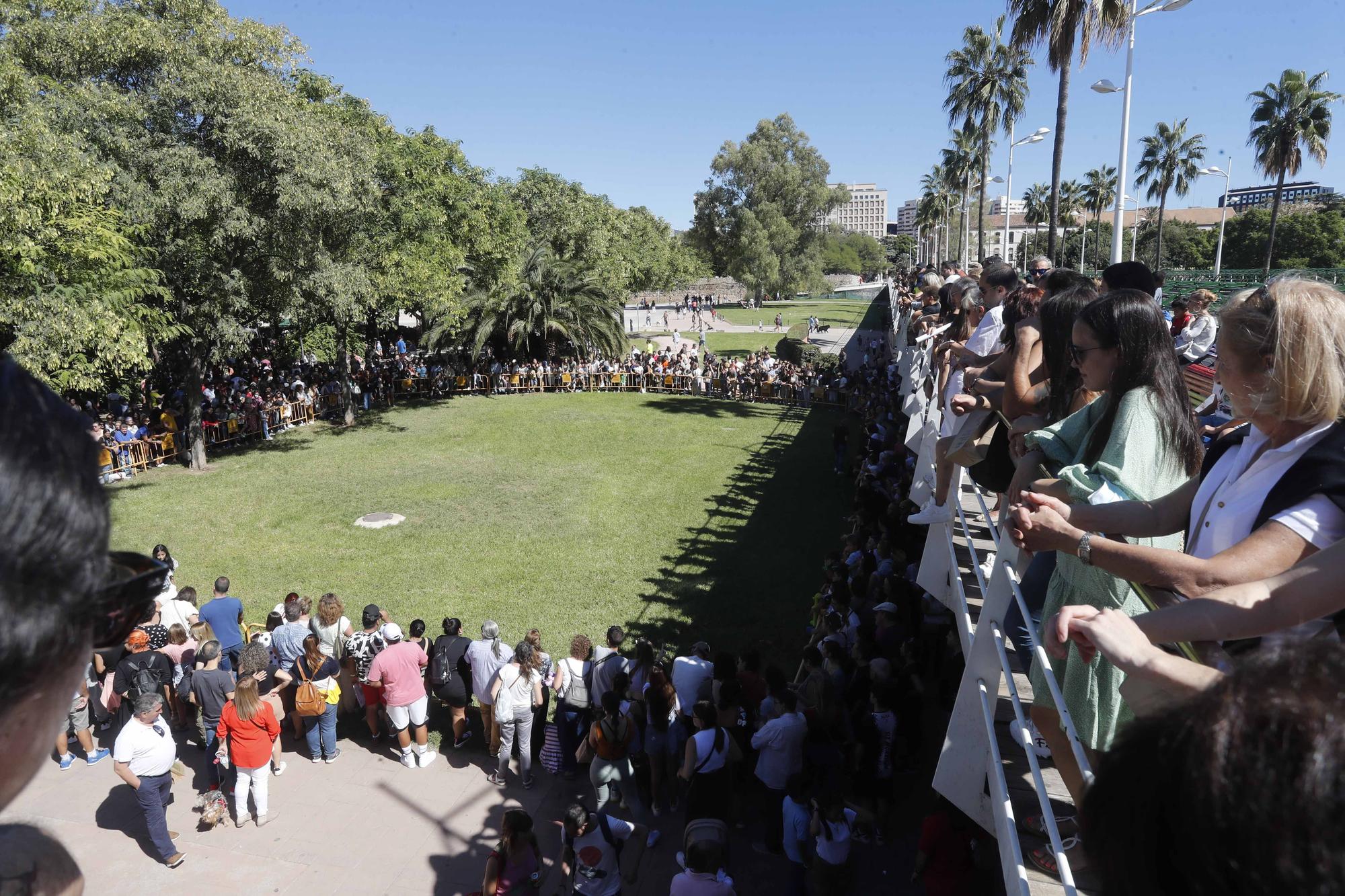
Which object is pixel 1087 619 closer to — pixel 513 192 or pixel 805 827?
pixel 805 827

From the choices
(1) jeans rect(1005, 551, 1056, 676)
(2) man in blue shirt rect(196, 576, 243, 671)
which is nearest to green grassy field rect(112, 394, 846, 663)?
(2) man in blue shirt rect(196, 576, 243, 671)

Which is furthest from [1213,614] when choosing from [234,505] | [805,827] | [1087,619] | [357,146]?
[357,146]

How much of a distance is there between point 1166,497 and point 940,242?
89348mm

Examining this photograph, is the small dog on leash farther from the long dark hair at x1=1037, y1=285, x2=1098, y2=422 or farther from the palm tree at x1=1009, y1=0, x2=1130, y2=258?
the palm tree at x1=1009, y1=0, x2=1130, y2=258

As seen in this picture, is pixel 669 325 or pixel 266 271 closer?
pixel 266 271

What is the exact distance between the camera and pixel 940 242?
84562 millimetres

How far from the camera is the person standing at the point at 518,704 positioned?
759 centimetres

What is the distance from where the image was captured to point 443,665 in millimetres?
8234

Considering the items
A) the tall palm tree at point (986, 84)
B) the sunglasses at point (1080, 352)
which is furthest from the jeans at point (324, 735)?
the tall palm tree at point (986, 84)

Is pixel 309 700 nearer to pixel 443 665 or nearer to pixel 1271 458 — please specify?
pixel 443 665

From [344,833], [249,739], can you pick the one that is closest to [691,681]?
[344,833]

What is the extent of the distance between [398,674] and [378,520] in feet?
28.6

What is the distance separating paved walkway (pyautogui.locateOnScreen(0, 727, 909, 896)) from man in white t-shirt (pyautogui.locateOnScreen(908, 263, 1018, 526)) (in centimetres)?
294

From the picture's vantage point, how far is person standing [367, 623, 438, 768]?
7797mm
